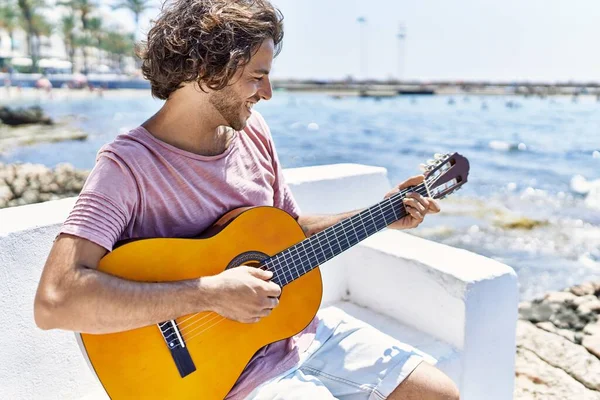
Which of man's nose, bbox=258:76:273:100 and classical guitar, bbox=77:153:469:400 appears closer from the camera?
classical guitar, bbox=77:153:469:400

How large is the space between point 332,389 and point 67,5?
208ft

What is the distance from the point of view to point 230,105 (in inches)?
63.6

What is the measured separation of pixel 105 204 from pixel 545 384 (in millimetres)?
3010

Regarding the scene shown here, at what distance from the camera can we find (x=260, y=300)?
59.2 inches

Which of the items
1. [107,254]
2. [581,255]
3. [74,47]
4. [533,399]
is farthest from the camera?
[74,47]

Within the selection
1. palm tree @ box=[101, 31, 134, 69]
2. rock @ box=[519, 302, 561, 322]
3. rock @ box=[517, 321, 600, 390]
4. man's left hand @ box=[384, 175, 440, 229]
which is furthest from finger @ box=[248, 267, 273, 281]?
palm tree @ box=[101, 31, 134, 69]

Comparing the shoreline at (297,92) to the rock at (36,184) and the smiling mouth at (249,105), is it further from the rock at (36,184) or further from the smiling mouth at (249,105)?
the smiling mouth at (249,105)

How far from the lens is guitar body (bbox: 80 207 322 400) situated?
142 cm

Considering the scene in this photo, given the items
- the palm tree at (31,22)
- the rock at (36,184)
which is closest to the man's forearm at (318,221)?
the rock at (36,184)

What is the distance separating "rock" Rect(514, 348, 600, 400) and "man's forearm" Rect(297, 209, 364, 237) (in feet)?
6.21

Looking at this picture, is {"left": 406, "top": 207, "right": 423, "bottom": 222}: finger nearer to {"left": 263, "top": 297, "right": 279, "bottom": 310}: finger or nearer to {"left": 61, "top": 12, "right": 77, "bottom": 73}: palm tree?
{"left": 263, "top": 297, "right": 279, "bottom": 310}: finger

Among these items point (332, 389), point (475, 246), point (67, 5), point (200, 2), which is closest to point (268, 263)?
point (332, 389)

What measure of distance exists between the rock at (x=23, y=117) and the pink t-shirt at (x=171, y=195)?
96.3ft

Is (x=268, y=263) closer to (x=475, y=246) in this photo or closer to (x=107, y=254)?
(x=107, y=254)
